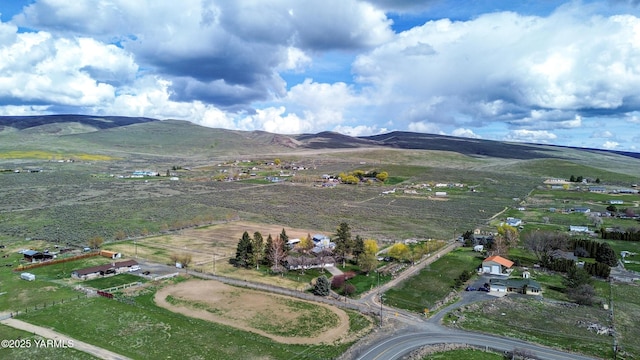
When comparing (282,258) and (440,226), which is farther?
(440,226)

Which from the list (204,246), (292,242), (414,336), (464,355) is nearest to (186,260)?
(204,246)

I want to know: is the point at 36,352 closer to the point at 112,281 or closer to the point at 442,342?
the point at 112,281

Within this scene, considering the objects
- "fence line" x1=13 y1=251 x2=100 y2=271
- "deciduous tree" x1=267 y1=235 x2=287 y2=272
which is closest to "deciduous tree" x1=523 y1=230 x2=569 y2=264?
"deciduous tree" x1=267 y1=235 x2=287 y2=272

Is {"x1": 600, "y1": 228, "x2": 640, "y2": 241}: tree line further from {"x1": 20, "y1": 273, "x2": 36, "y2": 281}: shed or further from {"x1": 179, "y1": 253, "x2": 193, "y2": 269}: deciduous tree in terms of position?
{"x1": 20, "y1": 273, "x2": 36, "y2": 281}: shed

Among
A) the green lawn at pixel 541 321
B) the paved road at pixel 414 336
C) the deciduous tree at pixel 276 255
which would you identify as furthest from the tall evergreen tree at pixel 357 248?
the green lawn at pixel 541 321

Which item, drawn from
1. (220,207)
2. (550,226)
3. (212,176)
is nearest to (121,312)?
(220,207)

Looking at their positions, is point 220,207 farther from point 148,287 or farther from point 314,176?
point 314,176
